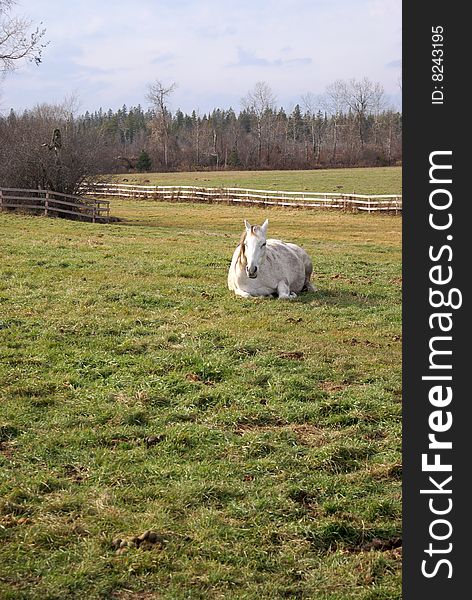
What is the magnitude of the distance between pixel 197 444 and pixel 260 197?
4030 cm

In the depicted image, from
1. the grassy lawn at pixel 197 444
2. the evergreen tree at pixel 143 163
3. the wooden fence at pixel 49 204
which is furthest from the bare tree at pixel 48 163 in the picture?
the evergreen tree at pixel 143 163

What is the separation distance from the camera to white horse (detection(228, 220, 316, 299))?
12.2 metres

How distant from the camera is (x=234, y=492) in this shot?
520 centimetres

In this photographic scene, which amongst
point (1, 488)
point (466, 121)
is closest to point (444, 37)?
point (466, 121)

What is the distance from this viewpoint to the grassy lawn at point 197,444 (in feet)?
14.1

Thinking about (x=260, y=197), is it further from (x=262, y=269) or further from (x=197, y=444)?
(x=197, y=444)

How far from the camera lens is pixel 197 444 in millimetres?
6078

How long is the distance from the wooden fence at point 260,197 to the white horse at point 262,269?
2557cm

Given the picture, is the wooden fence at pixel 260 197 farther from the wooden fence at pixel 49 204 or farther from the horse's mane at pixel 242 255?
the horse's mane at pixel 242 255

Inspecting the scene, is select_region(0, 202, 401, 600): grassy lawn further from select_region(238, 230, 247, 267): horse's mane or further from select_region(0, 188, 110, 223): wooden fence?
select_region(0, 188, 110, 223): wooden fence

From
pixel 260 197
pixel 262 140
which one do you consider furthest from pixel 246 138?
pixel 260 197

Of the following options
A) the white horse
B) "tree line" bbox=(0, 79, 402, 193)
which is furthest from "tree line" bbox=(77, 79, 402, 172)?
the white horse

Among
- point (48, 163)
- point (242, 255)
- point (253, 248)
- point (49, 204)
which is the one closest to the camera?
point (253, 248)

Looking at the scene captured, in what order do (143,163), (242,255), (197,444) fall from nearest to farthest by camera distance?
(197,444)
(242,255)
(143,163)
